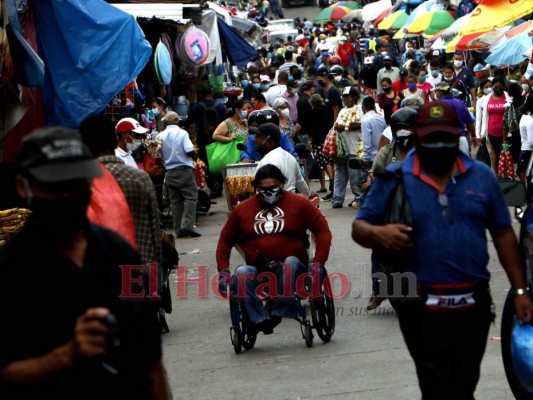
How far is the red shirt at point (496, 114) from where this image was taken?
19125 millimetres

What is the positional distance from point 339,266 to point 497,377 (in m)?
5.40

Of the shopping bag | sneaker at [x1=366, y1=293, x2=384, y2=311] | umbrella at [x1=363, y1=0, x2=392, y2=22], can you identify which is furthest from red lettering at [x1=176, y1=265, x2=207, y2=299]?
umbrella at [x1=363, y1=0, x2=392, y2=22]

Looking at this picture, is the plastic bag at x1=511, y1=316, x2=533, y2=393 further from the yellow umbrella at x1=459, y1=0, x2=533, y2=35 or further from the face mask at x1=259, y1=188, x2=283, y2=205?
the yellow umbrella at x1=459, y1=0, x2=533, y2=35

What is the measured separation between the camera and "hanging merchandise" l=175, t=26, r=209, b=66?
21297 mm

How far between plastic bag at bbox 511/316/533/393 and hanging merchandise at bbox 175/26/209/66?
620 inches

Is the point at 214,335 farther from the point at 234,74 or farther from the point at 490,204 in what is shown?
the point at 234,74

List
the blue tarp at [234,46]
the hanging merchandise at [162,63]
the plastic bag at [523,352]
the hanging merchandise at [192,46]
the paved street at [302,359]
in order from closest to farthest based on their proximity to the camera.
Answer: the plastic bag at [523,352], the paved street at [302,359], the hanging merchandise at [162,63], the hanging merchandise at [192,46], the blue tarp at [234,46]

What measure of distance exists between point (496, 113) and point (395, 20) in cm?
2728

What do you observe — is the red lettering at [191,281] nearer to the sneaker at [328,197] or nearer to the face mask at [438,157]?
the sneaker at [328,197]

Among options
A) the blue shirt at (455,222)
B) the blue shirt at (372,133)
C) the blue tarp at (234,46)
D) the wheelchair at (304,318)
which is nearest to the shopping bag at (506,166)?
the blue shirt at (372,133)

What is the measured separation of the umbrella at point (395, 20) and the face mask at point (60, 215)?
1669 inches

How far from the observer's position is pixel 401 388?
7809 millimetres

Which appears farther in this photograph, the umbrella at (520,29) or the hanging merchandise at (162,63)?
the umbrella at (520,29)

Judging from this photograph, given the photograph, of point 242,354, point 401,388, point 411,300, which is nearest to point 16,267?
point 411,300
